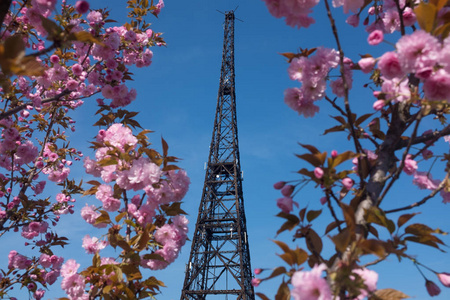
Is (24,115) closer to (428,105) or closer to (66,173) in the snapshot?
(66,173)

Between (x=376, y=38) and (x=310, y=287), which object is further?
(x=376, y=38)

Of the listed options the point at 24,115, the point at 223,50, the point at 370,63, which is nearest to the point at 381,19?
the point at 370,63

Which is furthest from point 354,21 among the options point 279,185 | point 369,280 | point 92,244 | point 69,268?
point 69,268

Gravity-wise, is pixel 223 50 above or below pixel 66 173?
above

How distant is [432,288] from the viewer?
1176mm

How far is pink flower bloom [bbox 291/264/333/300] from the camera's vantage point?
91 cm

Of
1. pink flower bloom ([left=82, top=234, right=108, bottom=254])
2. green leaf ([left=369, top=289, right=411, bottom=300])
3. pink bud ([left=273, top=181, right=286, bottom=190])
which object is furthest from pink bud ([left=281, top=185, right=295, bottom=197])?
pink flower bloom ([left=82, top=234, right=108, bottom=254])

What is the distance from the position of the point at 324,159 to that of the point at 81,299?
1480mm

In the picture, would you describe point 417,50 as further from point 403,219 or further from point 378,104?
point 403,219

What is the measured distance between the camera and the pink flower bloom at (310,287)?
91cm

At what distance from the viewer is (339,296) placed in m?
1.04

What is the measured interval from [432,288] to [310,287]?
523 millimetres

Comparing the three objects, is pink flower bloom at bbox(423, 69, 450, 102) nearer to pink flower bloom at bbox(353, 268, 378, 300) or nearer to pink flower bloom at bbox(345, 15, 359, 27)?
pink flower bloom at bbox(353, 268, 378, 300)

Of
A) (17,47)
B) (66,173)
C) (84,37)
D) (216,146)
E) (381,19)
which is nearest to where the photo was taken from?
(17,47)
